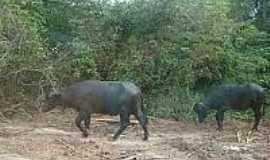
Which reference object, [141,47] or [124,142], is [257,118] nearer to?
[141,47]

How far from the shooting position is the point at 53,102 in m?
15.6

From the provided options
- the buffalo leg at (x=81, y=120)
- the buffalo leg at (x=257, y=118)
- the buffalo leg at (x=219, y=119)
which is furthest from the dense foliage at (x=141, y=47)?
the buffalo leg at (x=81, y=120)

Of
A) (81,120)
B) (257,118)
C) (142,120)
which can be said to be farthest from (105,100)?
(257,118)

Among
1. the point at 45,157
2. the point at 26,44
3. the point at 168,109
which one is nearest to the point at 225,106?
the point at 168,109

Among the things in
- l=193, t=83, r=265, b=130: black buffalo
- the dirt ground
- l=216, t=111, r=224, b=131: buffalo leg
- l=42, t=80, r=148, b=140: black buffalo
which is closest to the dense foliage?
l=193, t=83, r=265, b=130: black buffalo

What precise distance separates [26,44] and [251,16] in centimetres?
1028

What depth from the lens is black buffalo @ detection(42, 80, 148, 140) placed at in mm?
14656

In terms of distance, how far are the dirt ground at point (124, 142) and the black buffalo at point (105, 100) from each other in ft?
1.46

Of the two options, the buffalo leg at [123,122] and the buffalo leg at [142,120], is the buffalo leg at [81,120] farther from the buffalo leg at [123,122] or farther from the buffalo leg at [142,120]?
the buffalo leg at [142,120]

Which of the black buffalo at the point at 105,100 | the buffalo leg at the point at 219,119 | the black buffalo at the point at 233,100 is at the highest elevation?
the black buffalo at the point at 105,100

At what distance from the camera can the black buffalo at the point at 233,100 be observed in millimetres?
17266

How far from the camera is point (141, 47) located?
19.7 metres

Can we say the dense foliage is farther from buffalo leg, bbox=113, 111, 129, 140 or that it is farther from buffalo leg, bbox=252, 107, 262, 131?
buffalo leg, bbox=113, 111, 129, 140

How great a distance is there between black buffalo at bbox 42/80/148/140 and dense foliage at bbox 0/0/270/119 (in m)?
3.18
